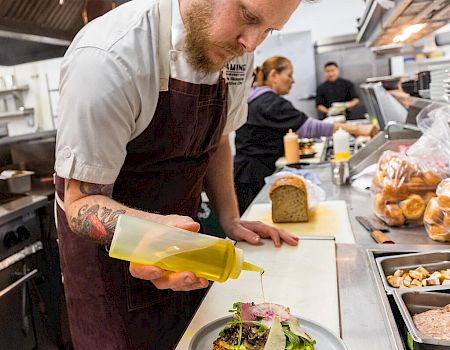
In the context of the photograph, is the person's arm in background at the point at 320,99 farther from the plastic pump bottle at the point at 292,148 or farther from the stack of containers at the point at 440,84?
the stack of containers at the point at 440,84

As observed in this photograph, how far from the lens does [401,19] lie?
2.43 m

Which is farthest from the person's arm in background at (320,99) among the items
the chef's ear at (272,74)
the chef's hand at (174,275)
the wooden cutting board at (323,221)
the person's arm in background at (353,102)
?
the chef's hand at (174,275)

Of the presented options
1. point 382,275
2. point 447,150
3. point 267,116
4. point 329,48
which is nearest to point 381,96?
point 267,116

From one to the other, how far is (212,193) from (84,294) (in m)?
0.60

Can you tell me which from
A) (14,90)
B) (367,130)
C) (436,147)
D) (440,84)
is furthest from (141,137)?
(14,90)

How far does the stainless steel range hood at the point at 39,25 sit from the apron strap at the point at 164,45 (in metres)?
1.92

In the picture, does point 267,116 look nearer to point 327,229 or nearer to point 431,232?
point 327,229

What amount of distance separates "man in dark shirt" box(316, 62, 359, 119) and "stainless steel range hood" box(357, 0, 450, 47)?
3237 millimetres

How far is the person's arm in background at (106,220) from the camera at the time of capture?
758 millimetres

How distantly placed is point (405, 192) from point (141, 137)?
927 mm

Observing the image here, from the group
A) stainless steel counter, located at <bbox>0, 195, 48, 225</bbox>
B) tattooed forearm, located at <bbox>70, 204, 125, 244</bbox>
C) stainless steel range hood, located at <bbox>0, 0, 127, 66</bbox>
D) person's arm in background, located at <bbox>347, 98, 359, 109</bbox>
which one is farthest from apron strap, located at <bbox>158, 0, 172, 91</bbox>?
person's arm in background, located at <bbox>347, 98, 359, 109</bbox>

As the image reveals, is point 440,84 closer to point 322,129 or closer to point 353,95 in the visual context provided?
point 322,129

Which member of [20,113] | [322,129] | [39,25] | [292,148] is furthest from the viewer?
[20,113]

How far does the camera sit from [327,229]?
1.55 meters
